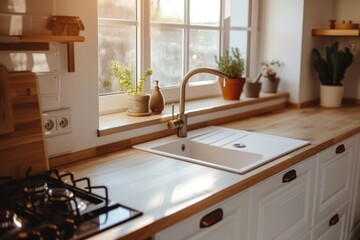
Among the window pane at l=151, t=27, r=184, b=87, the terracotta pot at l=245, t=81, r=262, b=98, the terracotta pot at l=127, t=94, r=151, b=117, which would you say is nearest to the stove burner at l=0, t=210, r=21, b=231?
the terracotta pot at l=127, t=94, r=151, b=117

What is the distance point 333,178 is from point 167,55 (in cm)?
110

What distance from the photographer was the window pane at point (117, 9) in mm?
2039

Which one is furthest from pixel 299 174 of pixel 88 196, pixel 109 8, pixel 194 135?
pixel 109 8

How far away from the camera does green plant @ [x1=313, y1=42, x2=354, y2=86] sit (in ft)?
9.86

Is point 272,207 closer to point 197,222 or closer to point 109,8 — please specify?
point 197,222

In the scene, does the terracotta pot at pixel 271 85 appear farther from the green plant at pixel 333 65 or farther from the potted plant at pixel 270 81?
the green plant at pixel 333 65

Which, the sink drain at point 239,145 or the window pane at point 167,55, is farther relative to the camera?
the window pane at point 167,55

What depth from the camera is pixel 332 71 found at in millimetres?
3035

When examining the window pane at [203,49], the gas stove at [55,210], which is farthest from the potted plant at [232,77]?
the gas stove at [55,210]

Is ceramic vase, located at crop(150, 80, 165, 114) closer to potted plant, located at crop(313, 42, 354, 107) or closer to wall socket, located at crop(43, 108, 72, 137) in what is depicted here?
wall socket, located at crop(43, 108, 72, 137)

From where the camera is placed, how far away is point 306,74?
3.04 meters

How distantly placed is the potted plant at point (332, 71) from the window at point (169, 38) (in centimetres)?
50

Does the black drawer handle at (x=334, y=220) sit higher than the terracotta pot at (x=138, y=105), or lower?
lower

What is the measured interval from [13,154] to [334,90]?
2277 millimetres
